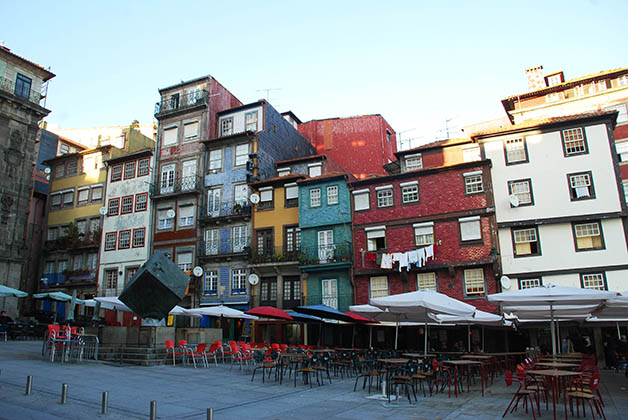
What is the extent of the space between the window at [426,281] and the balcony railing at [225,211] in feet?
43.3

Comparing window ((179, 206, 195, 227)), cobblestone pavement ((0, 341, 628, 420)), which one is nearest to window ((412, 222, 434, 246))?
cobblestone pavement ((0, 341, 628, 420))

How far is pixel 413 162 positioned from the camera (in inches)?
1282

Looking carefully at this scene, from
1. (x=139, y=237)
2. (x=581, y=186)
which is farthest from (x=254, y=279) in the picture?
(x=581, y=186)

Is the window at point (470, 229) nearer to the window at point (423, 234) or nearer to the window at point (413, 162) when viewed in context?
the window at point (423, 234)

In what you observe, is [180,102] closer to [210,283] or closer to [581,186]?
[210,283]

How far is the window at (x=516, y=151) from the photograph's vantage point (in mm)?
28047

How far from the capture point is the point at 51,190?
4588 cm

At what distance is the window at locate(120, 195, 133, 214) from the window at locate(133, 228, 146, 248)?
2157 mm

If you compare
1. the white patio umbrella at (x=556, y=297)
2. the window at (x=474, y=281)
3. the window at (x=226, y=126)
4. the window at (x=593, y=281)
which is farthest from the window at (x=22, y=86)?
the window at (x=593, y=281)

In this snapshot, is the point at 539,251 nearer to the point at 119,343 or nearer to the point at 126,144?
the point at 119,343

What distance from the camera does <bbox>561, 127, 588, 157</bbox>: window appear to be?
2681 cm

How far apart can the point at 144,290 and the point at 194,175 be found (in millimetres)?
22331

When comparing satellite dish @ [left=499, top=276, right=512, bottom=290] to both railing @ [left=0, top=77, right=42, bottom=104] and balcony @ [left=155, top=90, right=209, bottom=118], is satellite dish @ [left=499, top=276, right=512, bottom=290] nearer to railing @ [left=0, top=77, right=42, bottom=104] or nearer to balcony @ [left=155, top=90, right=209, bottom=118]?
balcony @ [left=155, top=90, right=209, bottom=118]

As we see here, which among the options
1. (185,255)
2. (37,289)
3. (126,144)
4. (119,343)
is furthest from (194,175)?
(119,343)
